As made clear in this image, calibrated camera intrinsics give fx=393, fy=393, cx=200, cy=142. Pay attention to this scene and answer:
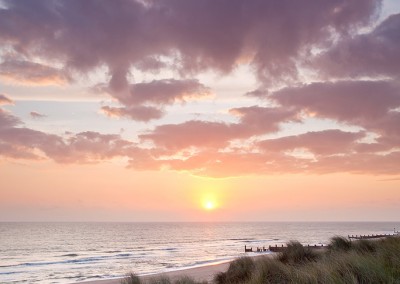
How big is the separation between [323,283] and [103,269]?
41113mm

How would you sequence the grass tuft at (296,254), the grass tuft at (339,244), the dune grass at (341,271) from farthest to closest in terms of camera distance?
1. the grass tuft at (339,244)
2. the grass tuft at (296,254)
3. the dune grass at (341,271)

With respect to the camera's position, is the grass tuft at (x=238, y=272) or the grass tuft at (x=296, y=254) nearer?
the grass tuft at (x=238, y=272)

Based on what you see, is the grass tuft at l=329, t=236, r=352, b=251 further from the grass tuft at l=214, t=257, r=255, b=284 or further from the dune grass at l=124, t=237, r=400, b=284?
the dune grass at l=124, t=237, r=400, b=284

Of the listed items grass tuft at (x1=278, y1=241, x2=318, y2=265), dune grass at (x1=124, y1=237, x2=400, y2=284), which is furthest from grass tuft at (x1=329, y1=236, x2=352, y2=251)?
dune grass at (x1=124, y1=237, x2=400, y2=284)

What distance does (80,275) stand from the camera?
4084 centimetres

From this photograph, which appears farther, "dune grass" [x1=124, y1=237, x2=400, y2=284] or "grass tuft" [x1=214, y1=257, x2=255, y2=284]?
"grass tuft" [x1=214, y1=257, x2=255, y2=284]

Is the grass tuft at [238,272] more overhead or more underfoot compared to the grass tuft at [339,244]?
more underfoot

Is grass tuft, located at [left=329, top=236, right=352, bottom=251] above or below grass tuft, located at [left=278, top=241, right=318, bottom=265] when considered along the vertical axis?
above

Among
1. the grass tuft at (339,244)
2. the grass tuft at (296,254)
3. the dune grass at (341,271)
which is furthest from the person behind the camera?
the grass tuft at (339,244)

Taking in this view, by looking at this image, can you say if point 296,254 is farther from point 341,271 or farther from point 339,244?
point 341,271

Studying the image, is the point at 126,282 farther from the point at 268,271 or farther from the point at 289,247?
the point at 289,247

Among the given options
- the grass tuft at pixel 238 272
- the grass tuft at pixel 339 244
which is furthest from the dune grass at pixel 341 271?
the grass tuft at pixel 339 244

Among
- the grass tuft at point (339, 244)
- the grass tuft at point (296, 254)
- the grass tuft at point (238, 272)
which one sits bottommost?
the grass tuft at point (238, 272)

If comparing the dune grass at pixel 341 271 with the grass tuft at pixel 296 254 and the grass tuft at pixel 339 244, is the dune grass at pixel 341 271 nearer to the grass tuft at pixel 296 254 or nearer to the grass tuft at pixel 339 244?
the grass tuft at pixel 296 254
